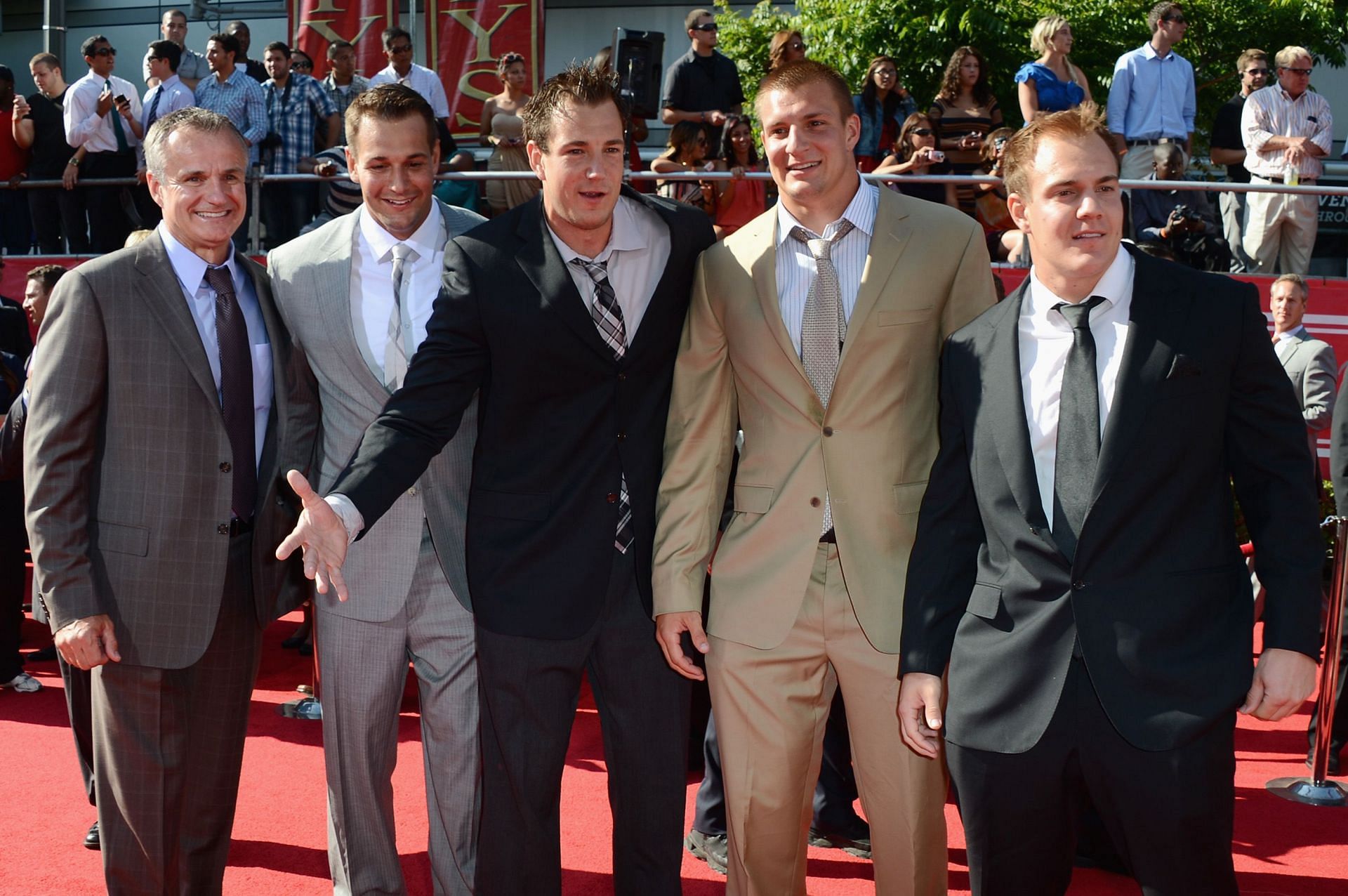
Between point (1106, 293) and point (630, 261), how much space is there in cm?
113

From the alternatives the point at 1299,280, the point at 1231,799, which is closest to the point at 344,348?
the point at 1231,799

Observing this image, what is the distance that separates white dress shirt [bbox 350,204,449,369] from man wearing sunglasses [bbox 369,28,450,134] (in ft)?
19.6

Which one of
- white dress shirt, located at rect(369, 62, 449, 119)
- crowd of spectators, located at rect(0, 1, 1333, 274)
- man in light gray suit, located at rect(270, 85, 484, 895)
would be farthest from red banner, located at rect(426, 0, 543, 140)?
man in light gray suit, located at rect(270, 85, 484, 895)

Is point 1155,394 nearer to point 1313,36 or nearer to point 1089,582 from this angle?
point 1089,582

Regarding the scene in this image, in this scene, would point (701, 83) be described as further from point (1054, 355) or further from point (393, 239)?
point (1054, 355)

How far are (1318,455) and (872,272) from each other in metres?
5.65

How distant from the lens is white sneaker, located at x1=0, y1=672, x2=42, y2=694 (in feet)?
18.9

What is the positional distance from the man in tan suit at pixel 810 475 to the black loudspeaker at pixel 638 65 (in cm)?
529

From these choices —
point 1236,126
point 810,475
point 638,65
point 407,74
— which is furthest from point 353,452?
point 1236,126

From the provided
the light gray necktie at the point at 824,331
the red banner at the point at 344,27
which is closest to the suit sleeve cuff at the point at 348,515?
the light gray necktie at the point at 824,331

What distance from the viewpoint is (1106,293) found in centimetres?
241

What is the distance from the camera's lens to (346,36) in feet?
38.5

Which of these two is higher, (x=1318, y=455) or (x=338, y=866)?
(x=1318, y=455)

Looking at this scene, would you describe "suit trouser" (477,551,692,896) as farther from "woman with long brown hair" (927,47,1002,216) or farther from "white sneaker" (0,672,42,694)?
"woman with long brown hair" (927,47,1002,216)
